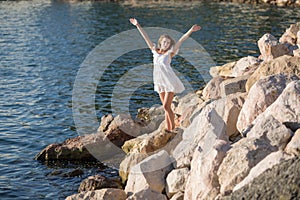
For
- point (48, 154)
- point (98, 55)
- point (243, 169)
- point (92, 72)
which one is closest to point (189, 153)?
point (243, 169)

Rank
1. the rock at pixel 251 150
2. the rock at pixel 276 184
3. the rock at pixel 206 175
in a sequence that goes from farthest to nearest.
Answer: the rock at pixel 206 175
the rock at pixel 251 150
the rock at pixel 276 184

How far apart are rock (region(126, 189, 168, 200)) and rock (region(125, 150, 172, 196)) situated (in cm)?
16

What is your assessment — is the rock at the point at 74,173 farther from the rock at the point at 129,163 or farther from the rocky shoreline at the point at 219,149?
the rock at the point at 129,163

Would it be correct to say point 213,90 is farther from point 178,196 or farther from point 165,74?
point 178,196

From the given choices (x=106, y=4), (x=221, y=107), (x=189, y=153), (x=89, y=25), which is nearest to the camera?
(x=189, y=153)

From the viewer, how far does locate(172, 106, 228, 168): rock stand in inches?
530

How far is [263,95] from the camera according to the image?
13.5 meters

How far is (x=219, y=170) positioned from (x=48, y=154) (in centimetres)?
889

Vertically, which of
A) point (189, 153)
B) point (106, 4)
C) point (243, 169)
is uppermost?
point (243, 169)

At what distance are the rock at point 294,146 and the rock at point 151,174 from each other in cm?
380

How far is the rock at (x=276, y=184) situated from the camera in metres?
9.52

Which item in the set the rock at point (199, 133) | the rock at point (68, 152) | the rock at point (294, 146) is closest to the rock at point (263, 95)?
the rock at point (199, 133)

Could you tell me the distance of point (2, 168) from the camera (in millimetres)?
18016

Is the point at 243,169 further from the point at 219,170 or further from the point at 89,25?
the point at 89,25
